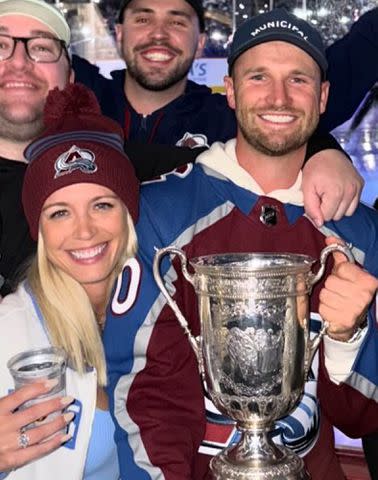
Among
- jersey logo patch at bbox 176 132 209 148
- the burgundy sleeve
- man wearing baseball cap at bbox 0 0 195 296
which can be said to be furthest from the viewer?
jersey logo patch at bbox 176 132 209 148

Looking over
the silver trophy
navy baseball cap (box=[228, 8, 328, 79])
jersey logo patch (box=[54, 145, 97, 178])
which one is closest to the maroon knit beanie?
jersey logo patch (box=[54, 145, 97, 178])

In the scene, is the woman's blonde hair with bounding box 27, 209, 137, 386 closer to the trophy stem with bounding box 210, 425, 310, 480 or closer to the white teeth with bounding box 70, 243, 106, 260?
the white teeth with bounding box 70, 243, 106, 260

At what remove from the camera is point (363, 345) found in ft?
4.05

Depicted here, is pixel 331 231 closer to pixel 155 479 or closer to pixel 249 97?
pixel 249 97

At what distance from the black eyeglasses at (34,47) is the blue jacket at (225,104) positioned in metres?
0.49

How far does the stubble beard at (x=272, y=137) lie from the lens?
4.63 feet

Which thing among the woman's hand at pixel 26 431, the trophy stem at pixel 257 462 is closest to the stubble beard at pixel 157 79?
the woman's hand at pixel 26 431

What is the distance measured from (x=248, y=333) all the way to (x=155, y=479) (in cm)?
29

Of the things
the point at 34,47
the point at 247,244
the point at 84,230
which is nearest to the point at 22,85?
the point at 34,47

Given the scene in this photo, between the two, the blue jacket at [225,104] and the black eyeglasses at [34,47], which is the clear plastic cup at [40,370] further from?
the blue jacket at [225,104]

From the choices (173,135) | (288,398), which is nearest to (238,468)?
(288,398)

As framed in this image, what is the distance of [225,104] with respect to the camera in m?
2.31

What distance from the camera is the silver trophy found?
104 cm

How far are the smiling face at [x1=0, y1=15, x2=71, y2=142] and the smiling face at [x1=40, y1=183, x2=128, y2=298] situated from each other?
0.40m
